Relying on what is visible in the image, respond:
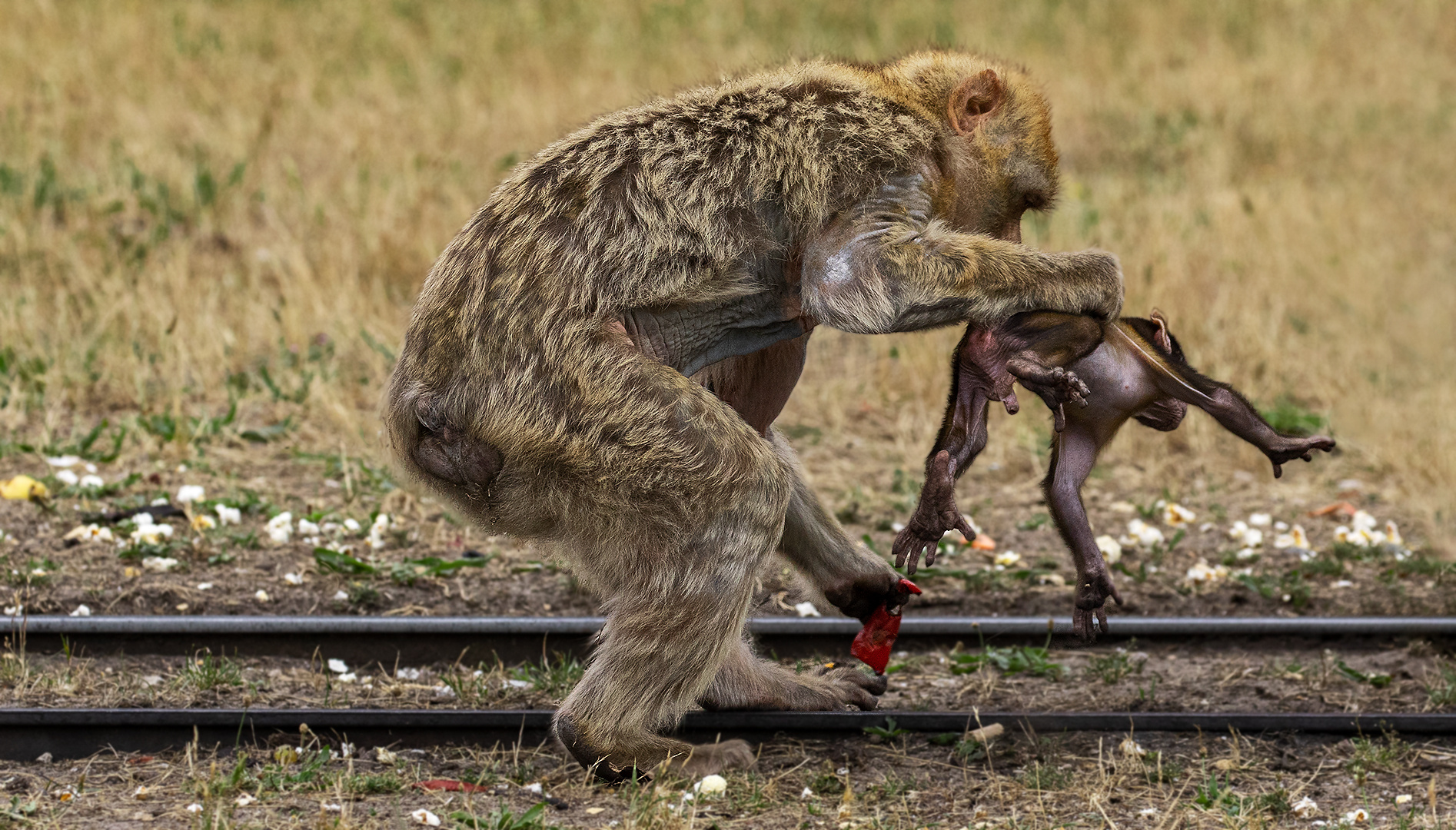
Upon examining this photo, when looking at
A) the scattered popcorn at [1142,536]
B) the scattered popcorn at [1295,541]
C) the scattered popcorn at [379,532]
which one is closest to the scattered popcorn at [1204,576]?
the scattered popcorn at [1142,536]

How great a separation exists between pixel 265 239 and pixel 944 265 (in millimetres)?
6444

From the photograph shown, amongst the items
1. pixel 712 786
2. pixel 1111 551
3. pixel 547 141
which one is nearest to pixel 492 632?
pixel 712 786

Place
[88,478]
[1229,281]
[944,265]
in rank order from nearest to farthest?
[944,265], [88,478], [1229,281]

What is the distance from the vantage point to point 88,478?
6328 mm

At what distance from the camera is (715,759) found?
426 cm

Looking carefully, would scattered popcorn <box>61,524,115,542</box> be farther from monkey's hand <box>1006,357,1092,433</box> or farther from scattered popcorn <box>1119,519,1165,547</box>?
scattered popcorn <box>1119,519,1165,547</box>

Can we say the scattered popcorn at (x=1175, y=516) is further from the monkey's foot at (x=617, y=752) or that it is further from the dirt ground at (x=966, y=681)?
the monkey's foot at (x=617, y=752)

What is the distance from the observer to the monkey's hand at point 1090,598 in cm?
410

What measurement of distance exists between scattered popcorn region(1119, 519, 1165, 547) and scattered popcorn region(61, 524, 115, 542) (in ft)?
13.0

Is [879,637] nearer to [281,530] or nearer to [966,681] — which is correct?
[966,681]

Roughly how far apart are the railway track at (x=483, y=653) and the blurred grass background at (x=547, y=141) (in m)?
1.89

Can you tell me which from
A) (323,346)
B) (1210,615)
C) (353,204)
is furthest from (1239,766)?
(353,204)

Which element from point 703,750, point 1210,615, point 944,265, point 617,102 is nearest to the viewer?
point 944,265

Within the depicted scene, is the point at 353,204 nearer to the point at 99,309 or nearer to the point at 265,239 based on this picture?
the point at 265,239
